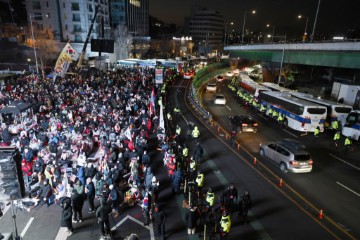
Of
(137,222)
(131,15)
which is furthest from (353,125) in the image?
(131,15)

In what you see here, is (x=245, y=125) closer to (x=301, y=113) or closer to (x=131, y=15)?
(x=301, y=113)

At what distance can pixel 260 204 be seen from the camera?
41.8 feet

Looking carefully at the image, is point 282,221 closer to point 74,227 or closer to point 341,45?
point 74,227

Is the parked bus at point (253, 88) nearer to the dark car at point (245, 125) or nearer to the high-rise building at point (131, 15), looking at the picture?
the dark car at point (245, 125)

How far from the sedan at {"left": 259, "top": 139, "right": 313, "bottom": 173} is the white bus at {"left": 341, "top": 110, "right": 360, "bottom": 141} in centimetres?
791

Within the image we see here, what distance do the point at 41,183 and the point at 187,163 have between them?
26.2 feet

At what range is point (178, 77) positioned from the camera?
5116 centimetres

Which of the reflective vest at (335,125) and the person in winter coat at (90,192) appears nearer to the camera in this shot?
the person in winter coat at (90,192)

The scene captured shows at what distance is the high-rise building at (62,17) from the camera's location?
208 ft

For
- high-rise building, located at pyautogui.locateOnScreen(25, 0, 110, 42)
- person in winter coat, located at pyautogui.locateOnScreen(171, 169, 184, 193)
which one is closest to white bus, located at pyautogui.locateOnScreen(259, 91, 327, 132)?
person in winter coat, located at pyautogui.locateOnScreen(171, 169, 184, 193)

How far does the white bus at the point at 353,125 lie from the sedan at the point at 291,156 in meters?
7.91

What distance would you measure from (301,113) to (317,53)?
14.1 meters

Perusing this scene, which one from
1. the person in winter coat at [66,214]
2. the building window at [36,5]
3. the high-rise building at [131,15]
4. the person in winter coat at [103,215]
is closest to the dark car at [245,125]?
the person in winter coat at [103,215]

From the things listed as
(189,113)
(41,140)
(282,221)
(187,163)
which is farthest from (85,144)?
(189,113)
